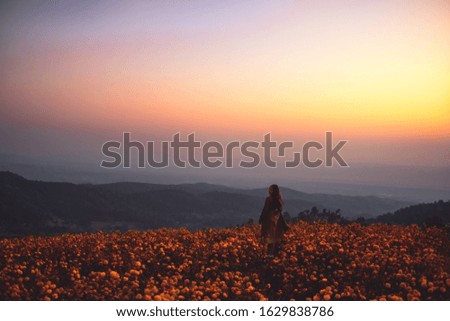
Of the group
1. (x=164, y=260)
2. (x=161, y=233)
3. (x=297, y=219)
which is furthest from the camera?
(x=297, y=219)

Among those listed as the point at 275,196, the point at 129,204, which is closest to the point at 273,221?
the point at 275,196

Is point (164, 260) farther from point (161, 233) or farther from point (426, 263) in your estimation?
point (426, 263)

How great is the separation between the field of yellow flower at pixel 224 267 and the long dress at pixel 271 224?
0.93 ft

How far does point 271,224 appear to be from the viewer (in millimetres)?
11445

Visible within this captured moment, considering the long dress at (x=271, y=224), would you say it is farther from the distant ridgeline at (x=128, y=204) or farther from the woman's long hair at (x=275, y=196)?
the distant ridgeline at (x=128, y=204)

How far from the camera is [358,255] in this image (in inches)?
423

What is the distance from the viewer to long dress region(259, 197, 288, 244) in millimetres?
11398

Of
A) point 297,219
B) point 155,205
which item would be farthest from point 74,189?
point 297,219

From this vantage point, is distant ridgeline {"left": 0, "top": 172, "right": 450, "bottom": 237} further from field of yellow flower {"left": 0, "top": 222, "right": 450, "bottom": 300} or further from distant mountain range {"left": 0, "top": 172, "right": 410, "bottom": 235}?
field of yellow flower {"left": 0, "top": 222, "right": 450, "bottom": 300}

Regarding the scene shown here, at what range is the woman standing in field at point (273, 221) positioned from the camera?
448 inches

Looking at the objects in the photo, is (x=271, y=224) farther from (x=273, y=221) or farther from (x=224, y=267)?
(x=224, y=267)

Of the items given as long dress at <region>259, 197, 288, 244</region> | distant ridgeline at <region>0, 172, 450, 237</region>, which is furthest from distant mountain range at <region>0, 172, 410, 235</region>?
long dress at <region>259, 197, 288, 244</region>
